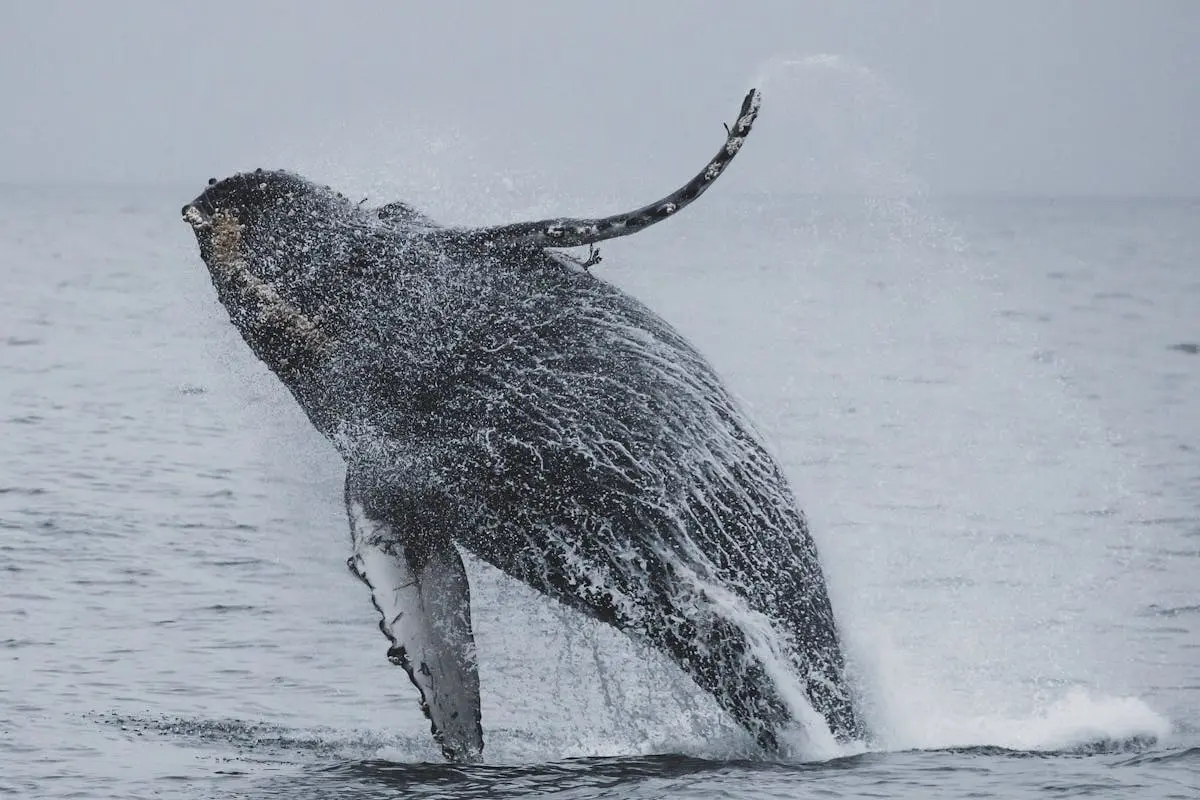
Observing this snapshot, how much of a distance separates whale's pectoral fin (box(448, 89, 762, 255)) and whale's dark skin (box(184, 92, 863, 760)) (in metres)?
0.02

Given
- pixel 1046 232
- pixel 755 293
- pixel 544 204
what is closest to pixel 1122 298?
pixel 755 293

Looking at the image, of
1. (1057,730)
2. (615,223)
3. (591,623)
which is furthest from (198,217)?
(1057,730)

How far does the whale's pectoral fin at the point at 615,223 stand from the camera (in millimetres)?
10547

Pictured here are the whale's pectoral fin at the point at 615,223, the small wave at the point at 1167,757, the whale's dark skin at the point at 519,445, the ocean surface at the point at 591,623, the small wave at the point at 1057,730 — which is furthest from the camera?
the small wave at the point at 1057,730

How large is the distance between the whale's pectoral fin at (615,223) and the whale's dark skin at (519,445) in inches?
0.8

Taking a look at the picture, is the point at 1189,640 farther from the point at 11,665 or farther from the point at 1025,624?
the point at 11,665

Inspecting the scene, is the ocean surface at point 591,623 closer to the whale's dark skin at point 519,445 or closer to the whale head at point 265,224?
the whale's dark skin at point 519,445

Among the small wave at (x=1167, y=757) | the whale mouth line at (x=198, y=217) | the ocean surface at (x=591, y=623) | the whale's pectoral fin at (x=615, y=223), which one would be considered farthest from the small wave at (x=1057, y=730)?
the whale mouth line at (x=198, y=217)

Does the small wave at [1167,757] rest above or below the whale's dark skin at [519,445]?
below

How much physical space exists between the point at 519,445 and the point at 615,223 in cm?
147

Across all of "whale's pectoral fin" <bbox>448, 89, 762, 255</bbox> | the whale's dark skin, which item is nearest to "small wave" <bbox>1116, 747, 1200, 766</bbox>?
the whale's dark skin

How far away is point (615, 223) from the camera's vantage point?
1084 centimetres

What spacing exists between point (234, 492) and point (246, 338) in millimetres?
10910

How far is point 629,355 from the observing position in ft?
37.3
